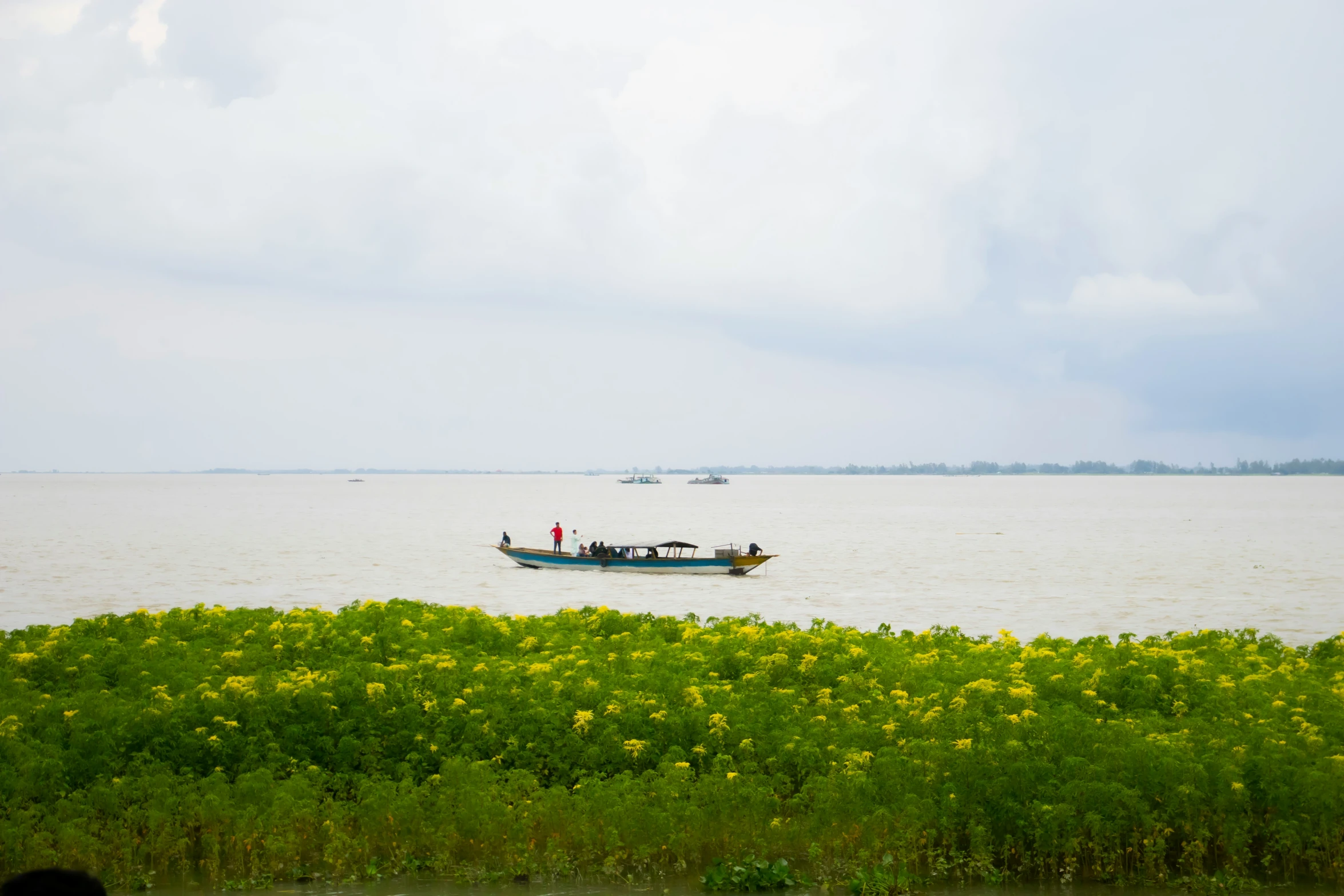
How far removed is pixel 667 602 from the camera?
5075 centimetres

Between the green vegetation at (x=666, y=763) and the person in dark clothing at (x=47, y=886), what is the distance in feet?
32.2

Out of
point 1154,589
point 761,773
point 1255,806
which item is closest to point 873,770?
point 761,773

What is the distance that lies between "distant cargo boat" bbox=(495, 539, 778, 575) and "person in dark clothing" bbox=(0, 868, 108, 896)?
55331 millimetres

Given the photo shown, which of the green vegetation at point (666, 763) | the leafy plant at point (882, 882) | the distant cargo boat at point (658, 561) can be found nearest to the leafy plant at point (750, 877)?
the green vegetation at point (666, 763)

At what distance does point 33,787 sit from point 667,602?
3760 cm

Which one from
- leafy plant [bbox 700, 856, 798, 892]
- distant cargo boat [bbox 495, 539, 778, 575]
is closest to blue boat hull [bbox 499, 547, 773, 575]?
Result: distant cargo boat [bbox 495, 539, 778, 575]

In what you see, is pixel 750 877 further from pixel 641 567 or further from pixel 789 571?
pixel 789 571

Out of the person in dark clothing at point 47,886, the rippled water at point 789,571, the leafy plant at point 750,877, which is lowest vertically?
the rippled water at point 789,571

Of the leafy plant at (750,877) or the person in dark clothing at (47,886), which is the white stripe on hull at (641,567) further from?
the person in dark clothing at (47,886)

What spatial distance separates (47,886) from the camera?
3963 mm

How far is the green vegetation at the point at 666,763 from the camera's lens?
13.3m

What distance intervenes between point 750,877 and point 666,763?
8.55 feet

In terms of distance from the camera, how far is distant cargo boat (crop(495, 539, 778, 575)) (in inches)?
2408

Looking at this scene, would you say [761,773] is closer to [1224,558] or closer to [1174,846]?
[1174,846]
